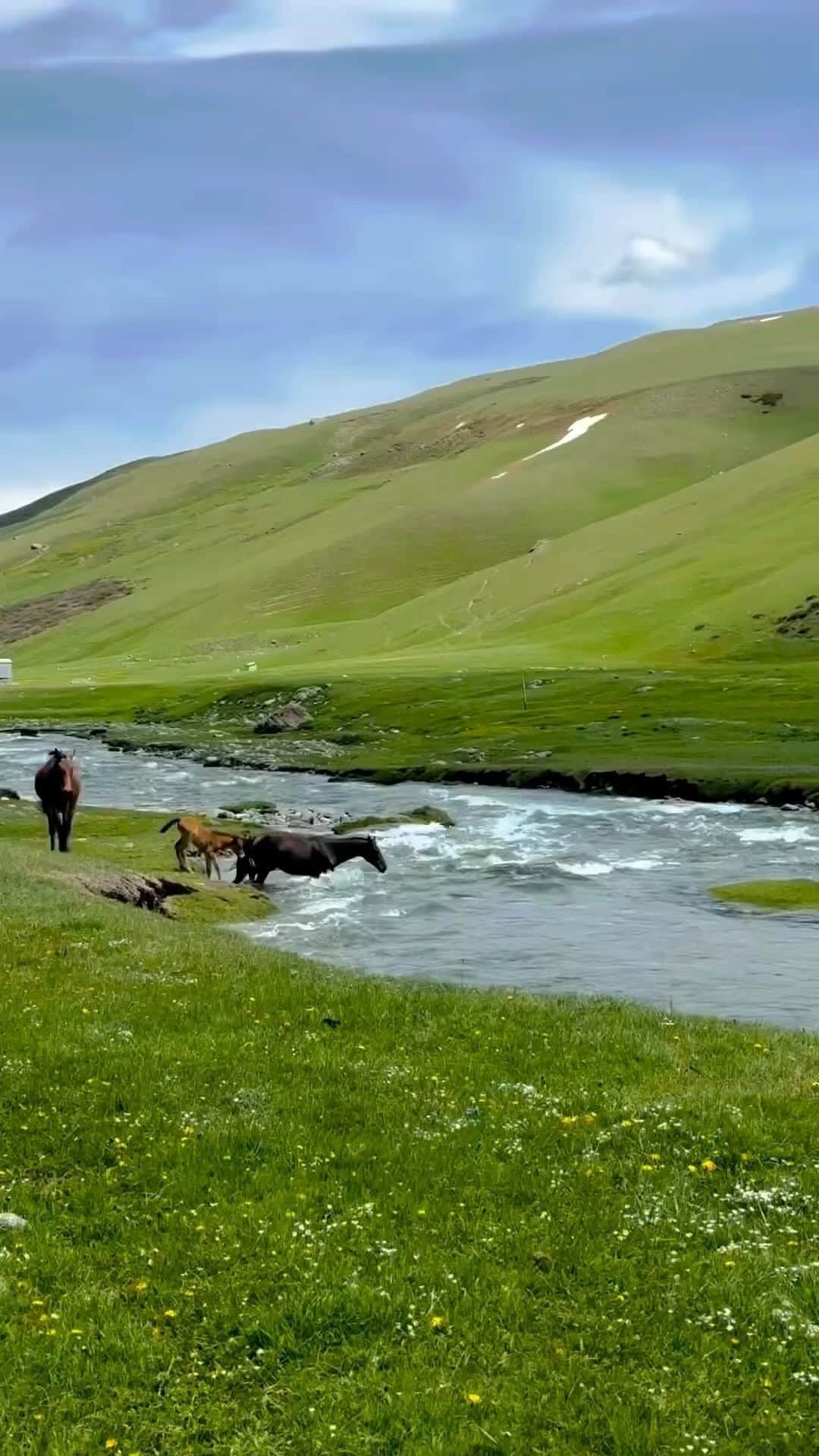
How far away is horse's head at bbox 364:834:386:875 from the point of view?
43.7 meters

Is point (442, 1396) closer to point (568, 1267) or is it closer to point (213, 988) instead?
point (568, 1267)

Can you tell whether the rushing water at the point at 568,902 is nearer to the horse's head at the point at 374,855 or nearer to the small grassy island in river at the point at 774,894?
the horse's head at the point at 374,855

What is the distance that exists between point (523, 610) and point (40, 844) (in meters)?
128

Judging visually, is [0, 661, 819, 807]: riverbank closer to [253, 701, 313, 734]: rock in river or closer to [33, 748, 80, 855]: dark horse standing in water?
[253, 701, 313, 734]: rock in river

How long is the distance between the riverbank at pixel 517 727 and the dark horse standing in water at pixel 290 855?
25953mm

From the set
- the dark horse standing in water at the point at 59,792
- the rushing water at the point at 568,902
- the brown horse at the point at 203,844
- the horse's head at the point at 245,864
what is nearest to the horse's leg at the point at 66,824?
the dark horse standing in water at the point at 59,792

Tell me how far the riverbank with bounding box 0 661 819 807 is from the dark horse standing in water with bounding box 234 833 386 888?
85.1 feet

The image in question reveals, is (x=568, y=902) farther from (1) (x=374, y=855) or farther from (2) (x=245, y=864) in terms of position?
(2) (x=245, y=864)

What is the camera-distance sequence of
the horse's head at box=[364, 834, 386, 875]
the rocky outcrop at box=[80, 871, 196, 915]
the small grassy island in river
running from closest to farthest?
the rocky outcrop at box=[80, 871, 196, 915] < the small grassy island in river < the horse's head at box=[364, 834, 386, 875]

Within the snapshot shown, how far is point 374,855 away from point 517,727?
4638cm

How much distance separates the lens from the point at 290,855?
139 feet

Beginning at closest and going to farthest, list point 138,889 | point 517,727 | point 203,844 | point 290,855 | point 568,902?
point 138,889 → point 568,902 → point 290,855 → point 203,844 → point 517,727

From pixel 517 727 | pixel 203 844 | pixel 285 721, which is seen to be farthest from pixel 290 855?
pixel 285 721

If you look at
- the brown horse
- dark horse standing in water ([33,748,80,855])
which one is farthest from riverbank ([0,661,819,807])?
dark horse standing in water ([33,748,80,855])
